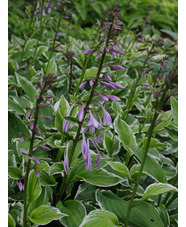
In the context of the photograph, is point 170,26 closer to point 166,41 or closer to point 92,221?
point 166,41

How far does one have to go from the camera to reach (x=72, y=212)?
202 cm

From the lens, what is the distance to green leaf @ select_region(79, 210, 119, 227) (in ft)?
5.82

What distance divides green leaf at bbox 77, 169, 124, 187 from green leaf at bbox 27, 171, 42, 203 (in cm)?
33

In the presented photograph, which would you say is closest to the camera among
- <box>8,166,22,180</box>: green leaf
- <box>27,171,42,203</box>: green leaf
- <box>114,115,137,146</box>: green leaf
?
<box>27,171,42,203</box>: green leaf

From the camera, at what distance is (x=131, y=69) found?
486cm

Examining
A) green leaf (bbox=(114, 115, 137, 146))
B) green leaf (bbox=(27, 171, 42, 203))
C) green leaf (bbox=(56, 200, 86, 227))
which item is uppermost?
green leaf (bbox=(114, 115, 137, 146))

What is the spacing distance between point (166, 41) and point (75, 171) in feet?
16.1

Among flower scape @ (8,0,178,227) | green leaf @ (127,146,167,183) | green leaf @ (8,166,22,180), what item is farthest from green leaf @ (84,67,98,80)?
green leaf @ (8,166,22,180)

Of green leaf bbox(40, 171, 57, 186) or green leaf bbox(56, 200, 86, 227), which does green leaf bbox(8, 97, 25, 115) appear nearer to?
green leaf bbox(40, 171, 57, 186)

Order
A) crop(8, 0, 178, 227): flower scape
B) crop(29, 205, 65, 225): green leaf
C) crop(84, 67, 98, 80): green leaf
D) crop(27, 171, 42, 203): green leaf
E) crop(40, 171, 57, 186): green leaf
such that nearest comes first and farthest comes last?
crop(8, 0, 178, 227): flower scape → crop(29, 205, 65, 225): green leaf → crop(27, 171, 42, 203): green leaf → crop(40, 171, 57, 186): green leaf → crop(84, 67, 98, 80): green leaf

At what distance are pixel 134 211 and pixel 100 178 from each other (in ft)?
1.28

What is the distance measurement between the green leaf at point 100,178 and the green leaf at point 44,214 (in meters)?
0.36

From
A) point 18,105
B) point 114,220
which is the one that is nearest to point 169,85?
point 114,220

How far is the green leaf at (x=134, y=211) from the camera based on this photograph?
2.03 meters
